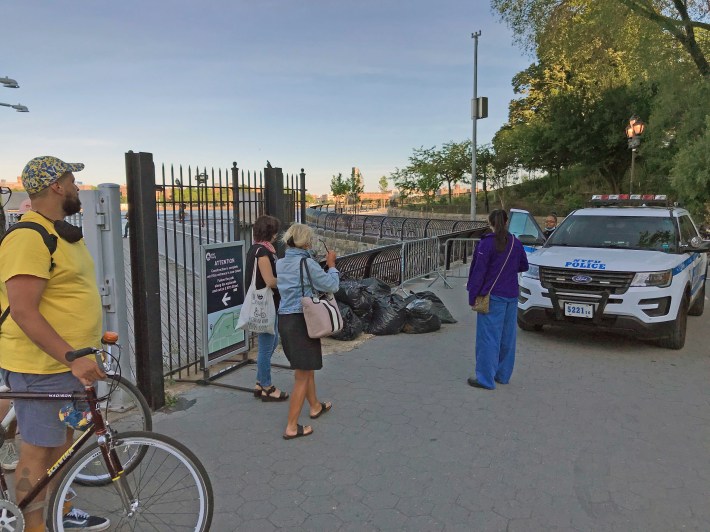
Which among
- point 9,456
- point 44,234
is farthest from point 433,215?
point 44,234

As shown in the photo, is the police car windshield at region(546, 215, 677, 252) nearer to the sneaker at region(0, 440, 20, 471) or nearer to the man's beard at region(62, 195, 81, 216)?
the man's beard at region(62, 195, 81, 216)

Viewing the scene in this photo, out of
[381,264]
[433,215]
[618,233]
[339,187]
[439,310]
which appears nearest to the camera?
[618,233]

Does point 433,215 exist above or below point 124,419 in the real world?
above

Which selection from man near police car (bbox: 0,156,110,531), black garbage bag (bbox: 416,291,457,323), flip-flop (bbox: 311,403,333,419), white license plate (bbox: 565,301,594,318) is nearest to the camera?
man near police car (bbox: 0,156,110,531)

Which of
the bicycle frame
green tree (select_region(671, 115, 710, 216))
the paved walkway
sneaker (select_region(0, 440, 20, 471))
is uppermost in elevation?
green tree (select_region(671, 115, 710, 216))

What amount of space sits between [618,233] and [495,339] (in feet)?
11.3

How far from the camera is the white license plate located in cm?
614

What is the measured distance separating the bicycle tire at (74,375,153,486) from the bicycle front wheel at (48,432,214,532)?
0.06 m

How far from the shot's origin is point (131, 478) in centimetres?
256

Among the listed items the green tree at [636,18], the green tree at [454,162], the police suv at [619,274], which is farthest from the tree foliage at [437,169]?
the police suv at [619,274]

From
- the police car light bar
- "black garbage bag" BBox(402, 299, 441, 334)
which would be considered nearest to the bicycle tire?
"black garbage bag" BBox(402, 299, 441, 334)

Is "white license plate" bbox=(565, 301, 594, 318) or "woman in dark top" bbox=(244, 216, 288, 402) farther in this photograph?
"white license plate" bbox=(565, 301, 594, 318)

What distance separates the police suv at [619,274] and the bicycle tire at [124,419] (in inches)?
193

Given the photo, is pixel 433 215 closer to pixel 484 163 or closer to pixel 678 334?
pixel 484 163
